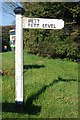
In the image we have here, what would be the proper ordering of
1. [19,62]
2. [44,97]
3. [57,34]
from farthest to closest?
[57,34] → [44,97] → [19,62]

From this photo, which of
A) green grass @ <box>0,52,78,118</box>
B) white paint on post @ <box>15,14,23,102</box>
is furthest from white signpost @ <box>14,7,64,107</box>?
green grass @ <box>0,52,78,118</box>

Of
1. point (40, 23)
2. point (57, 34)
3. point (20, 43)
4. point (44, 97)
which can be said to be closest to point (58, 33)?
point (57, 34)

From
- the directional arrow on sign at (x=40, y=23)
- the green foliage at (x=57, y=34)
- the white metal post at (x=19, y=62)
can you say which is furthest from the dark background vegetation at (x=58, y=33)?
the white metal post at (x=19, y=62)

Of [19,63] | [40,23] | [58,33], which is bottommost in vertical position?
[19,63]

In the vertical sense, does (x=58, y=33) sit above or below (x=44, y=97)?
above

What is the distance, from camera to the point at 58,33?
1439 centimetres

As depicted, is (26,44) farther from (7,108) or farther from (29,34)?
(7,108)

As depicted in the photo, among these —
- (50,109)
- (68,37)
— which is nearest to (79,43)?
(68,37)

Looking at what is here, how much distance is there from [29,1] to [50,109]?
900cm

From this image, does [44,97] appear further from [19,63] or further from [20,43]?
[20,43]

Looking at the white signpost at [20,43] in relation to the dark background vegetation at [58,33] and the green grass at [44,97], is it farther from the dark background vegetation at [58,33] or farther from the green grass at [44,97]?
the dark background vegetation at [58,33]

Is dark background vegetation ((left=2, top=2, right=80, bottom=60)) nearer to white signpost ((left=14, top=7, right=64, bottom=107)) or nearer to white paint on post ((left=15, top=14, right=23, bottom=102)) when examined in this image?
white signpost ((left=14, top=7, right=64, bottom=107))

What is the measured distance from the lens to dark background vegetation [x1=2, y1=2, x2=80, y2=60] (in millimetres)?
14461

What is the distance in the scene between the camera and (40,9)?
14797 millimetres
